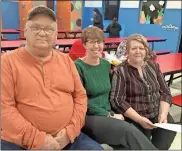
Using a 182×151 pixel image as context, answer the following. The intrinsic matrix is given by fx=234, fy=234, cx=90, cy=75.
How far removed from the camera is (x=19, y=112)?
125 cm

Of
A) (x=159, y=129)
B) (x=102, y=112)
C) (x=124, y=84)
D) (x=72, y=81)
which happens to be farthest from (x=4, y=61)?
(x=159, y=129)

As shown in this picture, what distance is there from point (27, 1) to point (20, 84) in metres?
7.58

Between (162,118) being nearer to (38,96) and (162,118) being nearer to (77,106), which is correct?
(77,106)

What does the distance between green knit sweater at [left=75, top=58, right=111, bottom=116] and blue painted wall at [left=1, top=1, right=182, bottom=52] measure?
5.89 metres

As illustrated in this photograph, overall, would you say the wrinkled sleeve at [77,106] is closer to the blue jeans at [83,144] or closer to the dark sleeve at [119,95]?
the blue jeans at [83,144]

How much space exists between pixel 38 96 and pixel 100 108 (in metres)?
0.47

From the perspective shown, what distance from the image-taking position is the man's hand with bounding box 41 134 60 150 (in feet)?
4.10

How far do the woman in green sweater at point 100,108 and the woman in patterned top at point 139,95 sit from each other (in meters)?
0.08

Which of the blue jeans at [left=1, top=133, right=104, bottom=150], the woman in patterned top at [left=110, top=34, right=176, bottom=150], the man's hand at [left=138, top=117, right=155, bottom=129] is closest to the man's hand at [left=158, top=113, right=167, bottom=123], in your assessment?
the woman in patterned top at [left=110, top=34, right=176, bottom=150]

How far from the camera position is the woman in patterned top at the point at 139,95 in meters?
1.65

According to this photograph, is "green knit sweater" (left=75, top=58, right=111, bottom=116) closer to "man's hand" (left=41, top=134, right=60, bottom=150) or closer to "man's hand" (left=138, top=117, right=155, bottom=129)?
"man's hand" (left=138, top=117, right=155, bottom=129)

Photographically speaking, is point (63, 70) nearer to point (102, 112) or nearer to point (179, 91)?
point (102, 112)

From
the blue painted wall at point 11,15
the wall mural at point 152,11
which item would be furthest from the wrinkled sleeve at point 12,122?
the blue painted wall at point 11,15

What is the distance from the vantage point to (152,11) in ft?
24.1
